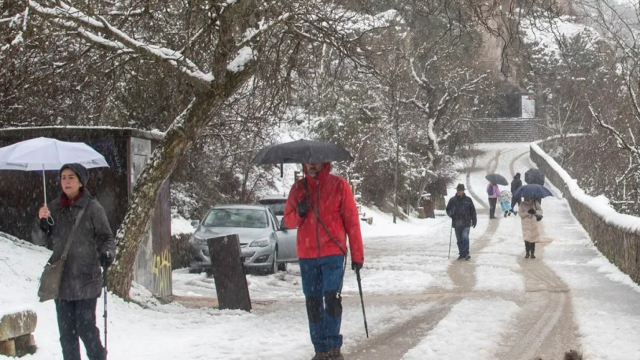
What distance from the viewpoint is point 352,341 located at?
8.79m

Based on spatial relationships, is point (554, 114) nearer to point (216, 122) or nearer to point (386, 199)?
point (386, 199)

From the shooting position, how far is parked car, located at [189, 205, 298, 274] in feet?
56.1

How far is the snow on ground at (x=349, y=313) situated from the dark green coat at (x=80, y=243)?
3.87 feet

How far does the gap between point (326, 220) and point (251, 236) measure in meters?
9.81

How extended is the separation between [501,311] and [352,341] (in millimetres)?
2775

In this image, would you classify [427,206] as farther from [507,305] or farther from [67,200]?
[67,200]

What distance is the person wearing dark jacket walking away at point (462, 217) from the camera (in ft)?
61.3

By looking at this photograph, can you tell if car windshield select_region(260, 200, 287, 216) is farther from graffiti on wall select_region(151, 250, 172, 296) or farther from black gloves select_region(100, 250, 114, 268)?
black gloves select_region(100, 250, 114, 268)

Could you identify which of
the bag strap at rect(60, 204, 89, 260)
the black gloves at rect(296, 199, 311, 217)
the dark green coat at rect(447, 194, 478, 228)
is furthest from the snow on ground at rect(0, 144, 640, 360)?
the black gloves at rect(296, 199, 311, 217)

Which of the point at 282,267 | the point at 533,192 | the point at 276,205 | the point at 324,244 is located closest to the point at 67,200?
the point at 324,244

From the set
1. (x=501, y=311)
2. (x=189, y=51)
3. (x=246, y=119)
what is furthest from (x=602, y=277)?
(x=189, y=51)

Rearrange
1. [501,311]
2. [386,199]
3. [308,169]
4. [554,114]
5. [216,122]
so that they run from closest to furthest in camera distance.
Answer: [308,169] → [501,311] → [216,122] → [386,199] → [554,114]

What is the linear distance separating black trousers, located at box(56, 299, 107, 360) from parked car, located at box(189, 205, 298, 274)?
1044cm

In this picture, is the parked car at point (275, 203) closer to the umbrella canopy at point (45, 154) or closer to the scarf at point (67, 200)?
the umbrella canopy at point (45, 154)
